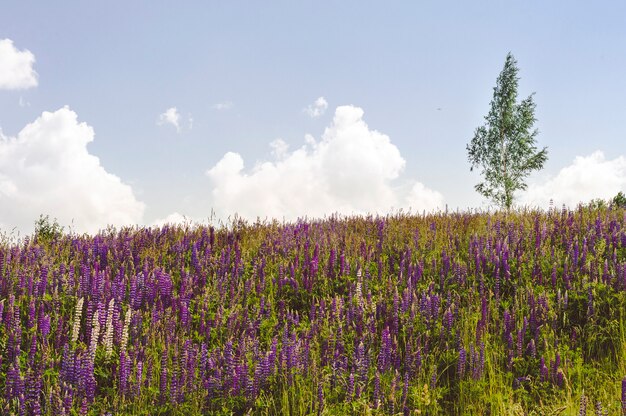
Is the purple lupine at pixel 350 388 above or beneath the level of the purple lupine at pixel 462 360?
beneath

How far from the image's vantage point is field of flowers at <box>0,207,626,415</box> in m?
3.97

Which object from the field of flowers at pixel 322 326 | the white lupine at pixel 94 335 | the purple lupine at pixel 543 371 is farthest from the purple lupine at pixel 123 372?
the purple lupine at pixel 543 371

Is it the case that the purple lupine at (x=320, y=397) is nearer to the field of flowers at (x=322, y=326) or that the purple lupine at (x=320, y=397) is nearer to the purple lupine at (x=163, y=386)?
the field of flowers at (x=322, y=326)

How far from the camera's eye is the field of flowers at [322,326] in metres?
3.97

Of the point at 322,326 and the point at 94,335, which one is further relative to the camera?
the point at 322,326

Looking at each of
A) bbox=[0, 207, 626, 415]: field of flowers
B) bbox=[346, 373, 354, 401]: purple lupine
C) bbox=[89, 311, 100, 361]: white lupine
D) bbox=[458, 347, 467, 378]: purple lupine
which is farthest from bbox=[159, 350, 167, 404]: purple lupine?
bbox=[458, 347, 467, 378]: purple lupine

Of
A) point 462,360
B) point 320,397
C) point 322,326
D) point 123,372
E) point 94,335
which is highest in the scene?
point 322,326

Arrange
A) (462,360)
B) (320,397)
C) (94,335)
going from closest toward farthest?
1. (320,397)
2. (94,335)
3. (462,360)

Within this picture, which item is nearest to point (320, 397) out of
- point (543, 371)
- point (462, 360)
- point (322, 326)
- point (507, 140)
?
point (322, 326)

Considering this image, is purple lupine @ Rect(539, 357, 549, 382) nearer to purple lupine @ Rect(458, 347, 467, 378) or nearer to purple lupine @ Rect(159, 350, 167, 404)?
purple lupine @ Rect(458, 347, 467, 378)

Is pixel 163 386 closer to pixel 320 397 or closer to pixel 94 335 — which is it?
pixel 94 335

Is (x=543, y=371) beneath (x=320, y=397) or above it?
above

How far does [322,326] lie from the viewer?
488 cm

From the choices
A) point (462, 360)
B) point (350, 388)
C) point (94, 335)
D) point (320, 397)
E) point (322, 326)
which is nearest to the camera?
point (320, 397)
